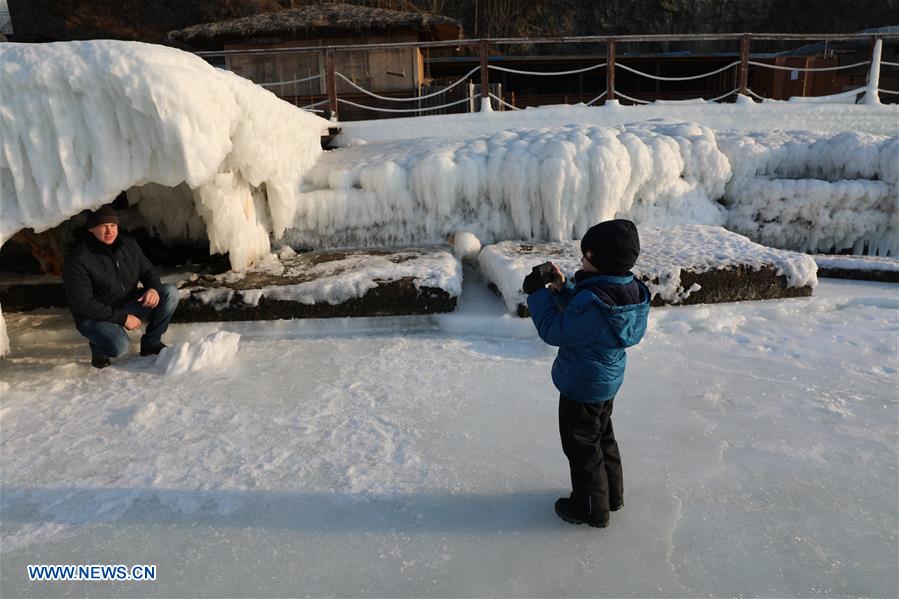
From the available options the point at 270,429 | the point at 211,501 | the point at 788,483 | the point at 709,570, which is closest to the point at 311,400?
the point at 270,429

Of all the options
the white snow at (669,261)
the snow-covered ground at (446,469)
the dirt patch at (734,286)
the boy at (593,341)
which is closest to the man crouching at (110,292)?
the snow-covered ground at (446,469)

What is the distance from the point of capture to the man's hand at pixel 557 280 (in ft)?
6.98

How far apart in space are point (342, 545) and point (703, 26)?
27.0 metres

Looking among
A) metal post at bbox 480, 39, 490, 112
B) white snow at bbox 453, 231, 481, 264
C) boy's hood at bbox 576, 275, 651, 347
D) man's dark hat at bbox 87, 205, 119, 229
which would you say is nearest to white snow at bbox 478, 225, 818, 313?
white snow at bbox 453, 231, 481, 264

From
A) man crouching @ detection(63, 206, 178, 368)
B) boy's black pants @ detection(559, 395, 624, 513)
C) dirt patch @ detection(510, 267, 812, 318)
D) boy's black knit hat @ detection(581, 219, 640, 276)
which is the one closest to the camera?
boy's black knit hat @ detection(581, 219, 640, 276)

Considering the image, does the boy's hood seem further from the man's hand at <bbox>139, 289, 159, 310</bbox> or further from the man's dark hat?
the man's dark hat

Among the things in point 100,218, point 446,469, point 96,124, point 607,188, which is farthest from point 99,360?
point 607,188

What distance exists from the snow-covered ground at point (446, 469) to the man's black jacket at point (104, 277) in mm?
437

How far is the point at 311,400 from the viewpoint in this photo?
127 inches

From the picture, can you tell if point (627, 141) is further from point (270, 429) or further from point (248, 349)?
point (270, 429)

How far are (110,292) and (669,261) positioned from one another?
4.22 meters

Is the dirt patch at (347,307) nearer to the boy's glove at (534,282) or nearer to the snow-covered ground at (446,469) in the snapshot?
the snow-covered ground at (446,469)

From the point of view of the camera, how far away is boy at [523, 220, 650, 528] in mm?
1985

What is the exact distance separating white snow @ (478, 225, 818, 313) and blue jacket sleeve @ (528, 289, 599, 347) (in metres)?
1.96
